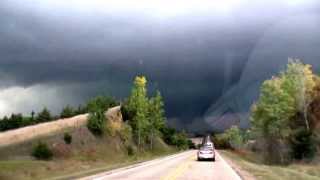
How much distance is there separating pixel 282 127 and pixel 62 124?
134 feet

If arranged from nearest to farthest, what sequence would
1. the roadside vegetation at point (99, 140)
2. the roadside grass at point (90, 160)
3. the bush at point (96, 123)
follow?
the roadside grass at point (90, 160) → the roadside vegetation at point (99, 140) → the bush at point (96, 123)

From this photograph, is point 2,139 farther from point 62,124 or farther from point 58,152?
point 62,124

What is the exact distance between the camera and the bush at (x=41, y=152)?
261 ft

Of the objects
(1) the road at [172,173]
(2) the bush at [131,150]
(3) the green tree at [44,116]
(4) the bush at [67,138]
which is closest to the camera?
(1) the road at [172,173]

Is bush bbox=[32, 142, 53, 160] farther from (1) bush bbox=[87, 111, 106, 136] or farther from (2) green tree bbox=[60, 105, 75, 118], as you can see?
(2) green tree bbox=[60, 105, 75, 118]

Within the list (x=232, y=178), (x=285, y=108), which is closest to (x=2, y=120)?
(x=285, y=108)

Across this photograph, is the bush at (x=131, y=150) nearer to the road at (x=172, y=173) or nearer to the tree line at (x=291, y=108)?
the tree line at (x=291, y=108)

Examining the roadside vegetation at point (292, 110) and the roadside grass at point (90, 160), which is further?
A: the roadside vegetation at point (292, 110)

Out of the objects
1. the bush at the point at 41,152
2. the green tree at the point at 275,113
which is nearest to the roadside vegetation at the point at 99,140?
the bush at the point at 41,152

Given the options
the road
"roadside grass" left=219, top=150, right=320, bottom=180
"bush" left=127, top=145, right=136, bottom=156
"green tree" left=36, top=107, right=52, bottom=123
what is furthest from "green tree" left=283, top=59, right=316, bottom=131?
"green tree" left=36, top=107, right=52, bottom=123

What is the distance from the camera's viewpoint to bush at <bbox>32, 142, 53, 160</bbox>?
7956 cm

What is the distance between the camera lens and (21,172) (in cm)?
4562

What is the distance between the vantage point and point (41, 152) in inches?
3147

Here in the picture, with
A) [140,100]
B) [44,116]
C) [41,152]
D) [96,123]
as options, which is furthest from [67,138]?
[44,116]
